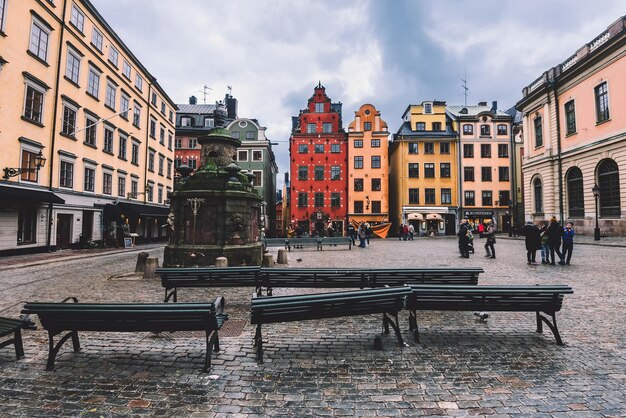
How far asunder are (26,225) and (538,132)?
42601 millimetres

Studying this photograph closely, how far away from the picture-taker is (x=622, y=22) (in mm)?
23609

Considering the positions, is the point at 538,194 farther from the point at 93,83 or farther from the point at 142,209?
the point at 93,83

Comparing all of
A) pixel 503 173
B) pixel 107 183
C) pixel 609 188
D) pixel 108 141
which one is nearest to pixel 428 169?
pixel 503 173

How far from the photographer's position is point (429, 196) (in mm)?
45062

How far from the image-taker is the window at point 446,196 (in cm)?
4512

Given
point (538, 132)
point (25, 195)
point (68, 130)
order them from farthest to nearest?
point (538, 132)
point (68, 130)
point (25, 195)

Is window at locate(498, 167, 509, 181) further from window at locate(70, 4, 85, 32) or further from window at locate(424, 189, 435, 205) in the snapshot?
window at locate(70, 4, 85, 32)

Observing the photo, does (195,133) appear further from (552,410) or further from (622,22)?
(552,410)

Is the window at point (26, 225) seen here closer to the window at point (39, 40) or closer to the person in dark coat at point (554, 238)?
the window at point (39, 40)

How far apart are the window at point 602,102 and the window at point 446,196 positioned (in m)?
19.5

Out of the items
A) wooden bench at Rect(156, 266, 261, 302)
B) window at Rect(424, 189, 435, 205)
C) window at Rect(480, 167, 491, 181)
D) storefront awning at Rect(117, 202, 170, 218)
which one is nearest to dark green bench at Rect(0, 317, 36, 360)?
wooden bench at Rect(156, 266, 261, 302)

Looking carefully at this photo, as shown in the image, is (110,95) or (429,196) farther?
(429,196)

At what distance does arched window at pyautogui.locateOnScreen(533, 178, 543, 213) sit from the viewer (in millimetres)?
32969

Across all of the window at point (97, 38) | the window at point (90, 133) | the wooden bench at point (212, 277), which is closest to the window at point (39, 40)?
the window at point (90, 133)
